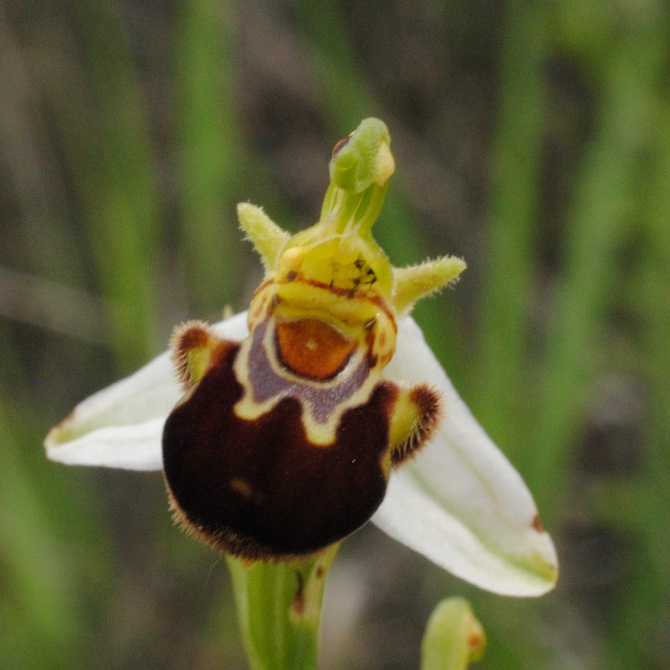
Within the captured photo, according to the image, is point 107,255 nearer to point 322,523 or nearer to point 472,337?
point 472,337

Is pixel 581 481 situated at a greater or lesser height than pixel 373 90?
lesser

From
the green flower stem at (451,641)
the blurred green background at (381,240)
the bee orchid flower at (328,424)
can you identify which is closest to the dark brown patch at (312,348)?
the bee orchid flower at (328,424)

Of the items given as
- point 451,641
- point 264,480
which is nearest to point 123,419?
point 264,480

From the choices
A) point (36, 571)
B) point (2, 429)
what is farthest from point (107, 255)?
point (36, 571)

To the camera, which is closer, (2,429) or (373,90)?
(2,429)

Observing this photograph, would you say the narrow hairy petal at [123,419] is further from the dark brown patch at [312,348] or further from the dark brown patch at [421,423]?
the dark brown patch at [421,423]


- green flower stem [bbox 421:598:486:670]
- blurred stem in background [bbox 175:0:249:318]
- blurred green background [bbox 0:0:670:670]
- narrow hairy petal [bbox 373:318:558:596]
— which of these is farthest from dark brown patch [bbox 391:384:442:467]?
blurred stem in background [bbox 175:0:249:318]
